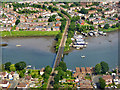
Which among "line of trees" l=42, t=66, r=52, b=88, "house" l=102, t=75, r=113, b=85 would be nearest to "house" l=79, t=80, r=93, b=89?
"house" l=102, t=75, r=113, b=85

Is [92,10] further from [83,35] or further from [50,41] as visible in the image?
[50,41]

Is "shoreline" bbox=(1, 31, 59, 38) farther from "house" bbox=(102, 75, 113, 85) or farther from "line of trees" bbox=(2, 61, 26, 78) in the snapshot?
"house" bbox=(102, 75, 113, 85)

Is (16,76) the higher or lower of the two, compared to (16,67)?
lower

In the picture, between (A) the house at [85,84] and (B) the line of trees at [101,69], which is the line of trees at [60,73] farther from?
(B) the line of trees at [101,69]

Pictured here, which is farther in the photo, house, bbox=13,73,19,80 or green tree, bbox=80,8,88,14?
green tree, bbox=80,8,88,14

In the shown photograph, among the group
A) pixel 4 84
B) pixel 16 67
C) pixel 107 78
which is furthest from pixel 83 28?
pixel 4 84

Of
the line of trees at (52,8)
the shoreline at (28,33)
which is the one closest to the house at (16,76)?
the shoreline at (28,33)

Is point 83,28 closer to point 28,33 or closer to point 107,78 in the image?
point 28,33

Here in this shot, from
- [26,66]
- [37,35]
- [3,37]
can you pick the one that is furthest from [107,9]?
[26,66]
